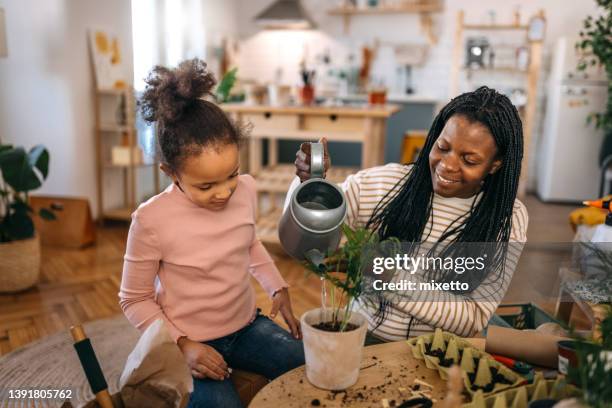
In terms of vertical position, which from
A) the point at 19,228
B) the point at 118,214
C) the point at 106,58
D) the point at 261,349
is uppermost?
the point at 106,58

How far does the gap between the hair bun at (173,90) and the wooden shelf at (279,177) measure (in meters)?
1.99

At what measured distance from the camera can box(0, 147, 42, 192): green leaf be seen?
7.88ft

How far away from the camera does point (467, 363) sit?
2.77 feet

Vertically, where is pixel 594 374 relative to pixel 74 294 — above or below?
above

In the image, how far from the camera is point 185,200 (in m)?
1.14

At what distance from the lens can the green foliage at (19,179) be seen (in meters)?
2.42

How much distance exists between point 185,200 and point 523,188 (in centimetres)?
474

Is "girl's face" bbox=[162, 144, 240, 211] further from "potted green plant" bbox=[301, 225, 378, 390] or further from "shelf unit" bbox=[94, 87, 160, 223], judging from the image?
"shelf unit" bbox=[94, 87, 160, 223]

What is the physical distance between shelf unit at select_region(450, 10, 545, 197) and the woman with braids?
13.2ft

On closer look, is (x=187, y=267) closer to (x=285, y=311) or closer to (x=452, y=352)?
(x=285, y=311)

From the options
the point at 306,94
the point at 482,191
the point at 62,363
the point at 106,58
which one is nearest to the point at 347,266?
the point at 482,191

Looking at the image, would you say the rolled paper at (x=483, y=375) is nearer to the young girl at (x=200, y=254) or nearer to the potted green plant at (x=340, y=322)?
the potted green plant at (x=340, y=322)

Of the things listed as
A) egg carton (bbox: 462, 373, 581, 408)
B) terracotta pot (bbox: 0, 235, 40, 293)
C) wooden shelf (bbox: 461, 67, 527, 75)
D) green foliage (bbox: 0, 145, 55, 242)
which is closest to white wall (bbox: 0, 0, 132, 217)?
green foliage (bbox: 0, 145, 55, 242)

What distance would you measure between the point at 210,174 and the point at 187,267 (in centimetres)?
22
